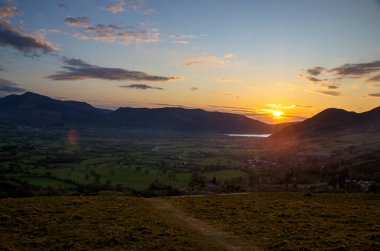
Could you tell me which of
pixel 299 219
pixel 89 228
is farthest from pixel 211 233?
pixel 89 228

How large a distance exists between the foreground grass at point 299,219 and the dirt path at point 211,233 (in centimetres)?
89

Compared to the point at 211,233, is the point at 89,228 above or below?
below

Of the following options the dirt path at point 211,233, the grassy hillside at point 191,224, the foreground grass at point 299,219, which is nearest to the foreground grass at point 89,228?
the grassy hillside at point 191,224

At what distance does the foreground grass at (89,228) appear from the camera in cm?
2569

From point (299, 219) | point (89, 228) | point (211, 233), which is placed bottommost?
point (89, 228)

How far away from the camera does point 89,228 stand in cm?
3061

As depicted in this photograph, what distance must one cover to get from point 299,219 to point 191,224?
10856 mm

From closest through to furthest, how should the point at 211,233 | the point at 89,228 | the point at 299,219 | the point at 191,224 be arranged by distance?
the point at 211,233
the point at 89,228
the point at 191,224
the point at 299,219

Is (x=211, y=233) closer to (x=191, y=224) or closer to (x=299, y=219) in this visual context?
(x=191, y=224)

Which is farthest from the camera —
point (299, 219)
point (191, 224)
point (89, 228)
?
point (299, 219)

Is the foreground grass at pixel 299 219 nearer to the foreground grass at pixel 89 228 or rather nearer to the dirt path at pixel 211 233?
the dirt path at pixel 211 233

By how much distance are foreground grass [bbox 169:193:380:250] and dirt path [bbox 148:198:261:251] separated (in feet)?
2.93

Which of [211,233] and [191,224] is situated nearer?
[211,233]

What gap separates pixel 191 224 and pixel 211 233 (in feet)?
13.7
